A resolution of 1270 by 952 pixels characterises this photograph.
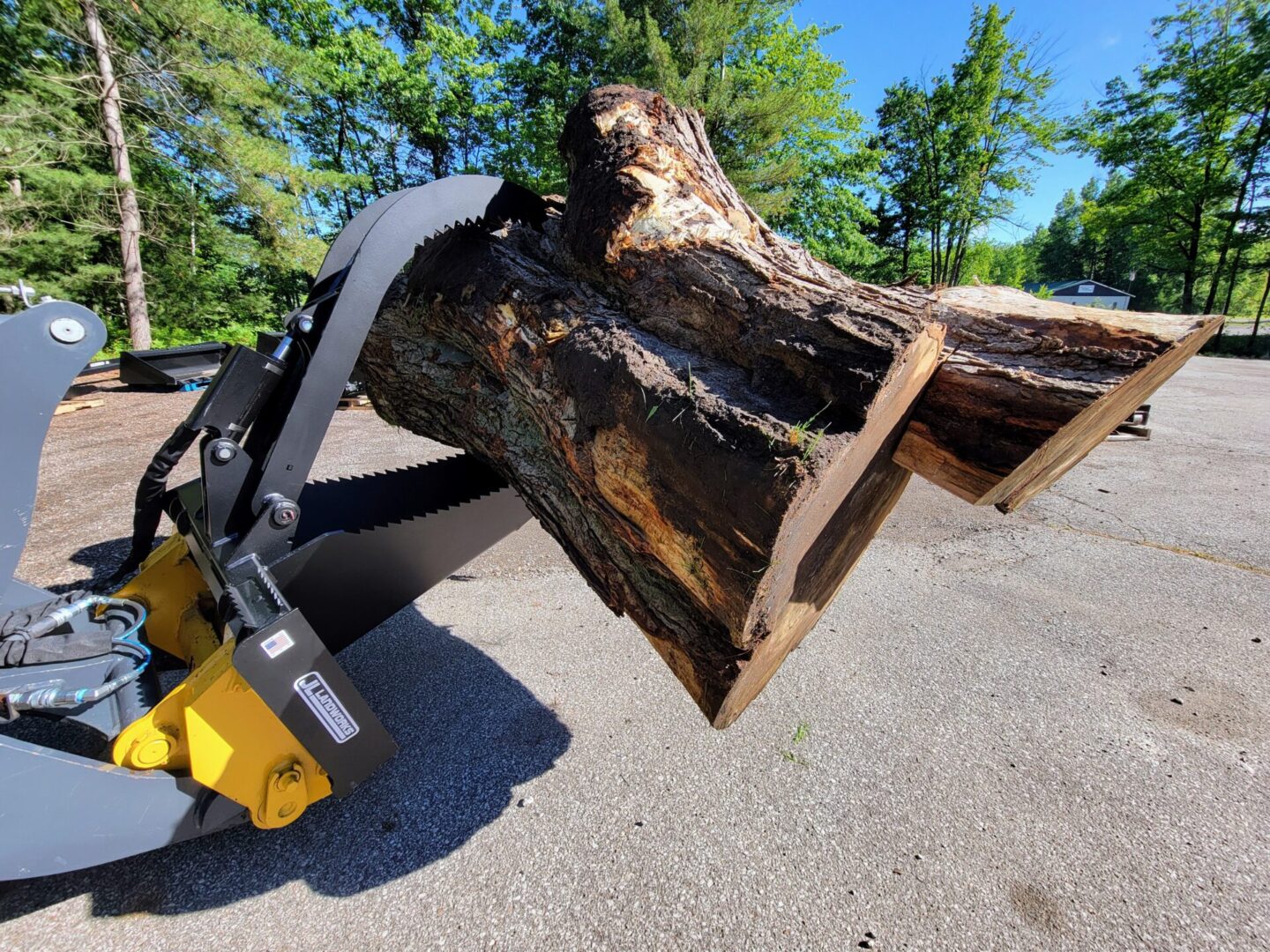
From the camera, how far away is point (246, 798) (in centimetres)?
146

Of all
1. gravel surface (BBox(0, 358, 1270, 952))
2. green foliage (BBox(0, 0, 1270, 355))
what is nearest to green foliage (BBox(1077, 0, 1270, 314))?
green foliage (BBox(0, 0, 1270, 355))

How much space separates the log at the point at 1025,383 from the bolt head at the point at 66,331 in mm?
2272

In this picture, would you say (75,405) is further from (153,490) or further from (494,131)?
(494,131)

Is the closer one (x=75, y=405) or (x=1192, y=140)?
(x=75, y=405)

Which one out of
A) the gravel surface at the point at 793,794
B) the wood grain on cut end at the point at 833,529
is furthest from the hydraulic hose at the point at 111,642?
the wood grain on cut end at the point at 833,529

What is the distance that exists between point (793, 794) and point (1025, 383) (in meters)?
1.58

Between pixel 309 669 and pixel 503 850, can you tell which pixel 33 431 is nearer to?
pixel 309 669

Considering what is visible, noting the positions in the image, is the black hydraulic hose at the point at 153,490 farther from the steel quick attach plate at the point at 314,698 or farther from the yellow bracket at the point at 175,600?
the steel quick attach plate at the point at 314,698

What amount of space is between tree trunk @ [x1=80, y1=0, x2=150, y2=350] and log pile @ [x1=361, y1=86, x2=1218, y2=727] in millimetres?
13984

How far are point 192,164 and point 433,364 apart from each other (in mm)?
14962

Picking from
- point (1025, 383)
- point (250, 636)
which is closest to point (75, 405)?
point (250, 636)

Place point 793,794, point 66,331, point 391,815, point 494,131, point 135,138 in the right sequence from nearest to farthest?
point 66,331 → point 391,815 → point 793,794 → point 135,138 → point 494,131

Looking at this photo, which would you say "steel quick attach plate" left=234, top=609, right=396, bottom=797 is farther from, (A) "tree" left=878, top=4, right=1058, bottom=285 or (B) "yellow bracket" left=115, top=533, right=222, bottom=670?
(A) "tree" left=878, top=4, right=1058, bottom=285

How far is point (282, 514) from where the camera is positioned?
1425 mm
